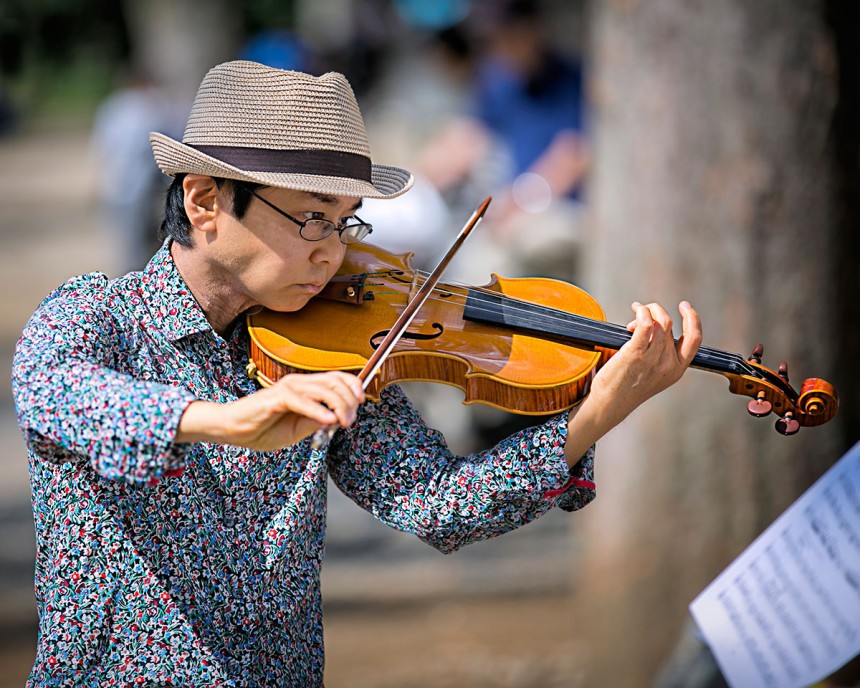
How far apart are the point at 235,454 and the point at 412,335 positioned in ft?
1.23

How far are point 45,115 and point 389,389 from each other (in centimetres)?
2582

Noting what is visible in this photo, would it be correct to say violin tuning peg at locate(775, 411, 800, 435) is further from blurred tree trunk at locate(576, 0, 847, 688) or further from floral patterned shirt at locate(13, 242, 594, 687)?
blurred tree trunk at locate(576, 0, 847, 688)

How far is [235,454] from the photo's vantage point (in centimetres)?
191

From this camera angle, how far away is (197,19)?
17672 millimetres

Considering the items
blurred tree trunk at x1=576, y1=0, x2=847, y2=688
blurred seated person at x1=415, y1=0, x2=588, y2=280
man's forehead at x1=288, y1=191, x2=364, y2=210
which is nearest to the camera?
man's forehead at x1=288, y1=191, x2=364, y2=210

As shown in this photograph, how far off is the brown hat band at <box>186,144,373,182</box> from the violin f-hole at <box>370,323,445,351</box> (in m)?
0.29

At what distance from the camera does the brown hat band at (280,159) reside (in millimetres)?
1848

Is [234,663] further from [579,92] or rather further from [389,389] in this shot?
[579,92]

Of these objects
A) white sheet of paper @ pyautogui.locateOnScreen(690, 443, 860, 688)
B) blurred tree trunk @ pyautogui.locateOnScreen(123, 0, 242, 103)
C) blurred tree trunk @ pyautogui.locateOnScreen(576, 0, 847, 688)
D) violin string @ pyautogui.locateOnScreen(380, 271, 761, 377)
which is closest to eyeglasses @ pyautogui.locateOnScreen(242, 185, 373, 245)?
violin string @ pyautogui.locateOnScreen(380, 271, 761, 377)

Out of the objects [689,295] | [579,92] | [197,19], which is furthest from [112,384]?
[197,19]

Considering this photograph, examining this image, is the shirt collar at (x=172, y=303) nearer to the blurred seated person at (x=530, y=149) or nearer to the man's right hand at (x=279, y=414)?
the man's right hand at (x=279, y=414)

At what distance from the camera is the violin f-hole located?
2014 mm

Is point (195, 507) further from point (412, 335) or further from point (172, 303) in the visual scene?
point (412, 335)

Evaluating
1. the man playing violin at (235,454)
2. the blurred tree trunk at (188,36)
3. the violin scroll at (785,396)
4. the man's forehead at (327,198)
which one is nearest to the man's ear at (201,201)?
the man playing violin at (235,454)
